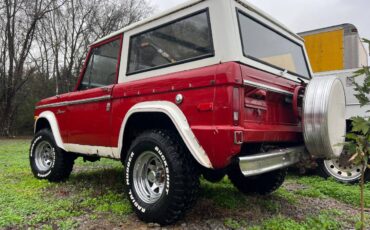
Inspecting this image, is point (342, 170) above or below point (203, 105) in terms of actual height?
below

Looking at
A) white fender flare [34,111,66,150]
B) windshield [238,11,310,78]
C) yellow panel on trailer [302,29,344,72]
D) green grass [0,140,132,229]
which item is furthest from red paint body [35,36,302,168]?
yellow panel on trailer [302,29,344,72]

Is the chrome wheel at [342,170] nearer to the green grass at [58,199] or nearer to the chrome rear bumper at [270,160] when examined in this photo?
the chrome rear bumper at [270,160]

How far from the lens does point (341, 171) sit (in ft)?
19.0

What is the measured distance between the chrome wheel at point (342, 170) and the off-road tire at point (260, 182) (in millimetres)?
1618

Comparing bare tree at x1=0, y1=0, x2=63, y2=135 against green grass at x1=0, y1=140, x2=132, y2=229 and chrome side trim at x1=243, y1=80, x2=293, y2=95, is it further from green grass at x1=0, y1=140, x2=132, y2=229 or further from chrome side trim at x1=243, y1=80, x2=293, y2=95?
chrome side trim at x1=243, y1=80, x2=293, y2=95

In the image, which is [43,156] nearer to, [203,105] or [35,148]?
[35,148]

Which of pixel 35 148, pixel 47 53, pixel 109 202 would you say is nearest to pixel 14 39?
pixel 47 53

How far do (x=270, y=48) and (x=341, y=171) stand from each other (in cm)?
313

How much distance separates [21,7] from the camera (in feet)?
73.2

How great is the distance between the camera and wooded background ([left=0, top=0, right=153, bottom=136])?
23188 millimetres

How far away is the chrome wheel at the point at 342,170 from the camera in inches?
221

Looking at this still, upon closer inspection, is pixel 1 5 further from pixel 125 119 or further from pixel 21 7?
pixel 125 119

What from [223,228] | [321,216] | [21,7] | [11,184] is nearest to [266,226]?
[223,228]

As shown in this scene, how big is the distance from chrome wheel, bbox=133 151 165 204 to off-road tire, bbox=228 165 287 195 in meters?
1.36
